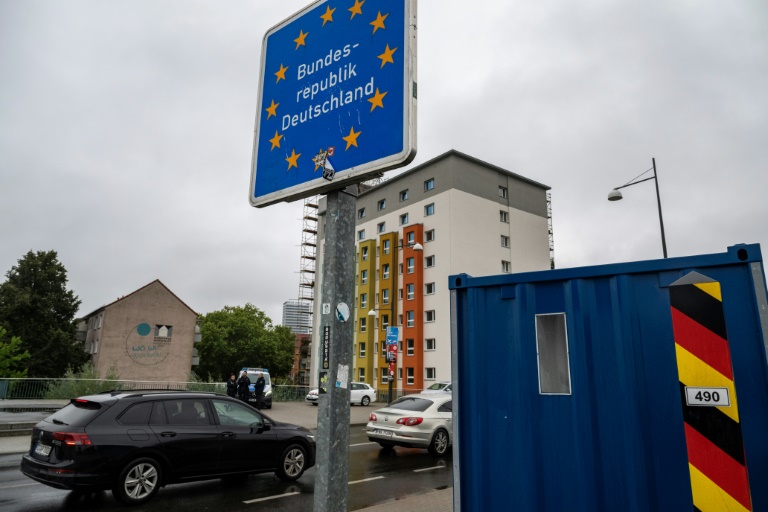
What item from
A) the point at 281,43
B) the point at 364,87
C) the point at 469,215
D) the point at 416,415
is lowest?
the point at 416,415

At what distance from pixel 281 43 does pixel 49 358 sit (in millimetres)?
49852

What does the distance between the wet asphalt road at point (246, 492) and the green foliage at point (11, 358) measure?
3340cm

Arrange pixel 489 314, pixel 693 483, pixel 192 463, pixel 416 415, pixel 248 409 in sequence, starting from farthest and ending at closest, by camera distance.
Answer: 1. pixel 416 415
2. pixel 248 409
3. pixel 192 463
4. pixel 489 314
5. pixel 693 483

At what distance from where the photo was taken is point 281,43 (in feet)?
11.8

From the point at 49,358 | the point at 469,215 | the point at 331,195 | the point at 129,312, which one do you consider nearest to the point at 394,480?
the point at 331,195

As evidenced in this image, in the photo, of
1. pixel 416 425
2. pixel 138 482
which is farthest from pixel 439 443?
pixel 138 482

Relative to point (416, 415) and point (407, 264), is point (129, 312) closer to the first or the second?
point (407, 264)

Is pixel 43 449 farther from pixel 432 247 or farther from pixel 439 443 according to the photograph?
pixel 432 247

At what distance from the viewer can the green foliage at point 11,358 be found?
3806cm

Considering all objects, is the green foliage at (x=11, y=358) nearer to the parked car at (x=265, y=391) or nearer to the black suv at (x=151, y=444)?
the parked car at (x=265, y=391)

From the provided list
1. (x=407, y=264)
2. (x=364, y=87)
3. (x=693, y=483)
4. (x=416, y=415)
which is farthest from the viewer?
(x=407, y=264)

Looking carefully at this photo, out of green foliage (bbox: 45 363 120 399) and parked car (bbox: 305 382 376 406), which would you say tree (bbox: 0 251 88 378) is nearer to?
green foliage (bbox: 45 363 120 399)

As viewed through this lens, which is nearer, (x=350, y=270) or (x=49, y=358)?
(x=350, y=270)

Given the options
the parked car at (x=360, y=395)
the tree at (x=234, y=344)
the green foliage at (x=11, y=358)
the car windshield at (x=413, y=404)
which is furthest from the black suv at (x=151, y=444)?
A: the tree at (x=234, y=344)
